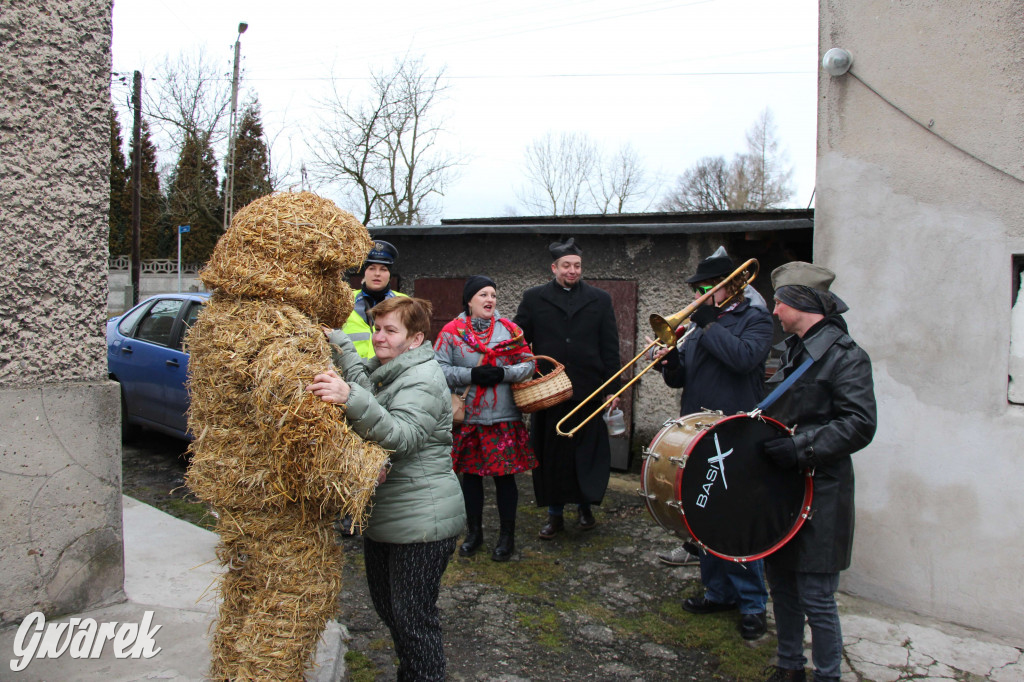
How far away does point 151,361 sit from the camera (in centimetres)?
657

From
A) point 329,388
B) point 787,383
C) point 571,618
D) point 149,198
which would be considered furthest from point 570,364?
point 149,198

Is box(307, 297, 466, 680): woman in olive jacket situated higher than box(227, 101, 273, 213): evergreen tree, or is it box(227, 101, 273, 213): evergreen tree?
box(227, 101, 273, 213): evergreen tree

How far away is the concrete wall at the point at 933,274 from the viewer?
3711mm

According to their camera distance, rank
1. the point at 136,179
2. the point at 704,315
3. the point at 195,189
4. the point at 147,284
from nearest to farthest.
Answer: the point at 704,315
the point at 195,189
the point at 136,179
the point at 147,284

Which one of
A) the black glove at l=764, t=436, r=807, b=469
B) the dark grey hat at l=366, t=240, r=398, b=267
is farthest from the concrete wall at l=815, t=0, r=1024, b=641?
the dark grey hat at l=366, t=240, r=398, b=267

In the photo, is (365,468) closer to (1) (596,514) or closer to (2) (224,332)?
(2) (224,332)

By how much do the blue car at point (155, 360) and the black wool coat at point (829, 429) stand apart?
16.3ft

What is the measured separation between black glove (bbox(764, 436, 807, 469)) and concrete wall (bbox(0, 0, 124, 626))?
284 centimetres

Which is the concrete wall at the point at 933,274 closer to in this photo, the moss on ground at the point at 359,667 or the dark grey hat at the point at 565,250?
the dark grey hat at the point at 565,250

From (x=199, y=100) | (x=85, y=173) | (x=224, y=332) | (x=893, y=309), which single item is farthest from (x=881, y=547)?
(x=199, y=100)

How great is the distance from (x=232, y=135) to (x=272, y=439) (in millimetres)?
22824

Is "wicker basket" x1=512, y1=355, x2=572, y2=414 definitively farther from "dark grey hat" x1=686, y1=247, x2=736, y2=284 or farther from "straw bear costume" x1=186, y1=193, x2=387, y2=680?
"straw bear costume" x1=186, y1=193, x2=387, y2=680

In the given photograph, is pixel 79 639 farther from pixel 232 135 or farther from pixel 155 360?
pixel 232 135

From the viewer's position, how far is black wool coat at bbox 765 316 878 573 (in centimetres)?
287
